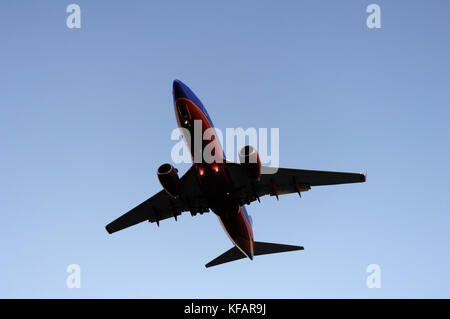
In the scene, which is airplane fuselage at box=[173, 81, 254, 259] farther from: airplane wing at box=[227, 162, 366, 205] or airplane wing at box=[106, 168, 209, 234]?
airplane wing at box=[106, 168, 209, 234]

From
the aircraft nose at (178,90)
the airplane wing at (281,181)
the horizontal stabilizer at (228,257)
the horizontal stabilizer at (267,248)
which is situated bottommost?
the horizontal stabilizer at (228,257)

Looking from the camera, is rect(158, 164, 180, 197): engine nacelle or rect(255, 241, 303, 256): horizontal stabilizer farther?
rect(255, 241, 303, 256): horizontal stabilizer

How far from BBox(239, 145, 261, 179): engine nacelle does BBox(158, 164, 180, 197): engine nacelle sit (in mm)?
3797

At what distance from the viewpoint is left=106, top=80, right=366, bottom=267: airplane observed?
2070cm

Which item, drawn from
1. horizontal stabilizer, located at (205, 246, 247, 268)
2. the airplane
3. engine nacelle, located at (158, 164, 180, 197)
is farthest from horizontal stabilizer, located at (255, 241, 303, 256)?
engine nacelle, located at (158, 164, 180, 197)

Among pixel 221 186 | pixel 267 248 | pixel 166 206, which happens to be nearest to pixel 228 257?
pixel 267 248

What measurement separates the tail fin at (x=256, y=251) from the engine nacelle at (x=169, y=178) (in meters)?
8.55

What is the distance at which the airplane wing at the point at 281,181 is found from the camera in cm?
2247

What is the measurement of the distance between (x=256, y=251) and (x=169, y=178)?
1000 cm

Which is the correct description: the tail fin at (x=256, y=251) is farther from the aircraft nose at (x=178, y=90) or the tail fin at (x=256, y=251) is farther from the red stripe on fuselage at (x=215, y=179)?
the aircraft nose at (x=178, y=90)

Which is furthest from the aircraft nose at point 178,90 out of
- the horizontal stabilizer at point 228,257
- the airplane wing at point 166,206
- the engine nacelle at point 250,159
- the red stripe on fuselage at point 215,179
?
the horizontal stabilizer at point 228,257

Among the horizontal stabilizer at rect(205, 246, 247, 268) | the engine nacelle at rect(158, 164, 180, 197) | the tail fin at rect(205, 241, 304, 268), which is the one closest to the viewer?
the engine nacelle at rect(158, 164, 180, 197)

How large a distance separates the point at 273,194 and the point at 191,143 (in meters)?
6.58
